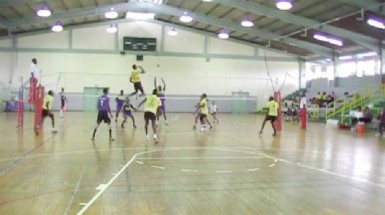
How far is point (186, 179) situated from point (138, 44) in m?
31.0

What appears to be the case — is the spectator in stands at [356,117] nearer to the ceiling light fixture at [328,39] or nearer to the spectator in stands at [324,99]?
the spectator in stands at [324,99]

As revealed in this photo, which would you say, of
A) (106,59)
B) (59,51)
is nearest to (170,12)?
(106,59)

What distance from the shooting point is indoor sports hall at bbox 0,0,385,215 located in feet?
22.7

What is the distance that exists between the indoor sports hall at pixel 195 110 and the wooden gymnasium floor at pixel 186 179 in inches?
1.5

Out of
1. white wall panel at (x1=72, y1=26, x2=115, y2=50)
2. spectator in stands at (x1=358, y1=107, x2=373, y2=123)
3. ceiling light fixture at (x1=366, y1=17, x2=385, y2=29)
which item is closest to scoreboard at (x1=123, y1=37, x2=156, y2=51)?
white wall panel at (x1=72, y1=26, x2=115, y2=50)

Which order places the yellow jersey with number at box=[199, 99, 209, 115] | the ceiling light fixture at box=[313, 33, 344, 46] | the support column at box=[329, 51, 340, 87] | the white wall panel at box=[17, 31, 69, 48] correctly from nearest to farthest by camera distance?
the yellow jersey with number at box=[199, 99, 209, 115], the ceiling light fixture at box=[313, 33, 344, 46], the support column at box=[329, 51, 340, 87], the white wall panel at box=[17, 31, 69, 48]

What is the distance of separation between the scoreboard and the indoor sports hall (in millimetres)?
101

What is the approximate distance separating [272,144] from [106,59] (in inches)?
1043

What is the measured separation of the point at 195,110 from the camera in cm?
3281

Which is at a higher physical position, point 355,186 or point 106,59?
point 106,59

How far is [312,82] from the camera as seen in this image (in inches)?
1561

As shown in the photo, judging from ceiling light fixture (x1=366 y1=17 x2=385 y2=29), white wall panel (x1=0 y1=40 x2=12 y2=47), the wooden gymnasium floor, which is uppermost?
white wall panel (x1=0 y1=40 x2=12 y2=47)

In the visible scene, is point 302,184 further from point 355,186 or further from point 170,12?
point 170,12

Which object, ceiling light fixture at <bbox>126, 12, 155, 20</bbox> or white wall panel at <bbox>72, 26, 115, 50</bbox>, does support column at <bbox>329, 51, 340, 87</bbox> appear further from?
white wall panel at <bbox>72, 26, 115, 50</bbox>
